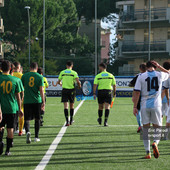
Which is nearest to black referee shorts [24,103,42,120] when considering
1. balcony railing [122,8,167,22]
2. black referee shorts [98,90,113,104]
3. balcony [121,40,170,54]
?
black referee shorts [98,90,113,104]

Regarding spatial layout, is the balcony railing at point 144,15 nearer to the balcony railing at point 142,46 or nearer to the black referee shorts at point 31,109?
the balcony railing at point 142,46

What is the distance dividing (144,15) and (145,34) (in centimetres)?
303

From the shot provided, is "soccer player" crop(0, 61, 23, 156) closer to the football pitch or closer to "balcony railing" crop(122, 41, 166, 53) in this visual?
the football pitch

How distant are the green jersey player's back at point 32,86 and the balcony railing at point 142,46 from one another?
4571 cm

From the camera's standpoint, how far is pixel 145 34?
5747 centimetres

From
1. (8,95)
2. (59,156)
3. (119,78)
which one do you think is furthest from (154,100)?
(119,78)

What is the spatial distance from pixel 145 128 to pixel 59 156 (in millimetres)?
1796

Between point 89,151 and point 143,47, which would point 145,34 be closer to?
point 143,47

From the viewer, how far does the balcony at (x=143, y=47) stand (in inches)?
2132

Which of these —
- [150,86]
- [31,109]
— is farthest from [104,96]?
[150,86]

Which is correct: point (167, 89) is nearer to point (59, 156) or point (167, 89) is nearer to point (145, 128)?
point (145, 128)

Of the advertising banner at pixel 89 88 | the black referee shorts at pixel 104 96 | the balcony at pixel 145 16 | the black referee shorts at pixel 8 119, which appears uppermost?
the balcony at pixel 145 16

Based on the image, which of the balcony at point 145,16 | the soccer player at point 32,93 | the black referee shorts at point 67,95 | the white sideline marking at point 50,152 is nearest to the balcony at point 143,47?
the balcony at point 145,16

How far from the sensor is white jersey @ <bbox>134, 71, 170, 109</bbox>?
7.70 m
